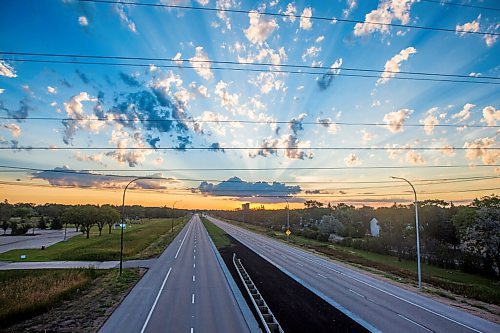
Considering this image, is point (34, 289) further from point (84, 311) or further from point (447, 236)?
point (447, 236)

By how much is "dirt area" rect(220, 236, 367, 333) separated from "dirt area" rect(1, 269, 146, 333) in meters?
9.94

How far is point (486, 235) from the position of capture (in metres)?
43.4

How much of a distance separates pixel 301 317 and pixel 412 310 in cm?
829

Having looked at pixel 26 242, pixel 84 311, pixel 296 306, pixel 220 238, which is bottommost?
pixel 26 242

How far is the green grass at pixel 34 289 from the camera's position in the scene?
21.1 metres

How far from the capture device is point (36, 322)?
19.8 metres

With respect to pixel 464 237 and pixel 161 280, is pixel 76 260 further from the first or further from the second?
pixel 464 237

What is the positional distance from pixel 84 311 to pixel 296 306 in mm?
14562

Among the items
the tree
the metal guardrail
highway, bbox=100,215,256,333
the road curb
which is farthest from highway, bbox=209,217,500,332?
the tree

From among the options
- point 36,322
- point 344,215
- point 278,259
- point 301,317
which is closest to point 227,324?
point 301,317

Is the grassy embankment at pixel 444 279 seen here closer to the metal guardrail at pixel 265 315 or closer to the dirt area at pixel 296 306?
the dirt area at pixel 296 306

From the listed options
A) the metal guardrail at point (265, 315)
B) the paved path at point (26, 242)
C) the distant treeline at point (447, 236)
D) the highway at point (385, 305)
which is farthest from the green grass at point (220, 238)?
the metal guardrail at point (265, 315)

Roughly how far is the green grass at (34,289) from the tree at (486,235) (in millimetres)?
49312

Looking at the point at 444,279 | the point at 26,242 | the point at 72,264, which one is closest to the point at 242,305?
the point at 444,279
